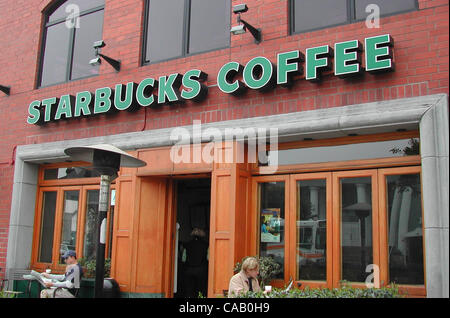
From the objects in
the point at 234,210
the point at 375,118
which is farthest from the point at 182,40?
the point at 375,118

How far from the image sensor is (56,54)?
11.3 m

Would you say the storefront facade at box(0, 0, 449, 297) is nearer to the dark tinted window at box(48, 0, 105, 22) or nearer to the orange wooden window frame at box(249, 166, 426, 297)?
the orange wooden window frame at box(249, 166, 426, 297)

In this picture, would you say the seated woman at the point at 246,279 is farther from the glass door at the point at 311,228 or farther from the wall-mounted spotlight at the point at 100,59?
the wall-mounted spotlight at the point at 100,59

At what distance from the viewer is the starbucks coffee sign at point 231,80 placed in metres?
7.25

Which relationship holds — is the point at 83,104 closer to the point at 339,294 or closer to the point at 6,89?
the point at 6,89

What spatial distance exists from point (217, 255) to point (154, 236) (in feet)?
5.45

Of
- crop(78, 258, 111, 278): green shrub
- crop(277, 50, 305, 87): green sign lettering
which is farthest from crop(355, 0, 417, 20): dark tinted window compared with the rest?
crop(78, 258, 111, 278): green shrub

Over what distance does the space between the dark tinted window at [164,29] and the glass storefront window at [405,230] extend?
4541 mm

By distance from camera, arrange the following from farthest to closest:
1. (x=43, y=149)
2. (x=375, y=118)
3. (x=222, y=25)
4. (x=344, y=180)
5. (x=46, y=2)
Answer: (x=46, y=2), (x=43, y=149), (x=222, y=25), (x=344, y=180), (x=375, y=118)

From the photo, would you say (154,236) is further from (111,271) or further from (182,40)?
(182,40)

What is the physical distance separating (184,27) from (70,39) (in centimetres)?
300

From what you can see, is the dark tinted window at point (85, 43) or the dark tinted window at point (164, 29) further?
the dark tinted window at point (85, 43)

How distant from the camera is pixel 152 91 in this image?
30.5 ft

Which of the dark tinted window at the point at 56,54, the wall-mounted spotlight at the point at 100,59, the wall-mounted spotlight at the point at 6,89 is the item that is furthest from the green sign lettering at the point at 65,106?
the wall-mounted spotlight at the point at 6,89
